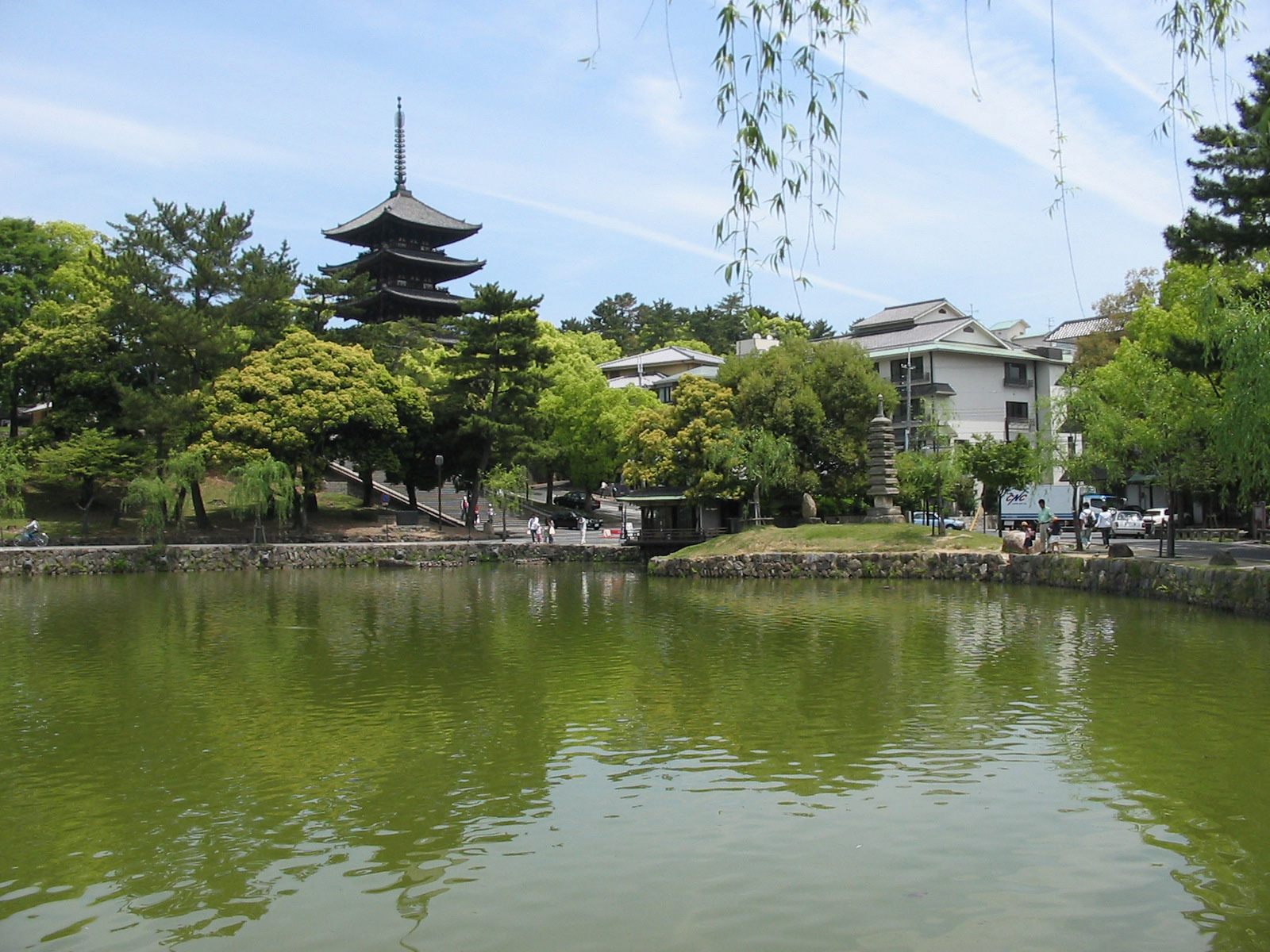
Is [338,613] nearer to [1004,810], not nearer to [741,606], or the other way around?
[741,606]

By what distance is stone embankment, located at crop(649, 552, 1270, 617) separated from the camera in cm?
2195

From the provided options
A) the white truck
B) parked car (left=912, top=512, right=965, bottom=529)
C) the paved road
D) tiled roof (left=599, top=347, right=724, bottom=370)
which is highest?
tiled roof (left=599, top=347, right=724, bottom=370)

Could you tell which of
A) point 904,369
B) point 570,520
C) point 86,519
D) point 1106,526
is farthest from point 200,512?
point 1106,526

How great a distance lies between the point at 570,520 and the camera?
61312 mm

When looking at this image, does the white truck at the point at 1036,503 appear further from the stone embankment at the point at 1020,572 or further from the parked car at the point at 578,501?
the parked car at the point at 578,501

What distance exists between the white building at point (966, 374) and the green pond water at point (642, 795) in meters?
40.3

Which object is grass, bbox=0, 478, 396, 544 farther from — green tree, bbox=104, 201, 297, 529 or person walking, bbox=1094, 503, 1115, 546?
person walking, bbox=1094, 503, 1115, 546

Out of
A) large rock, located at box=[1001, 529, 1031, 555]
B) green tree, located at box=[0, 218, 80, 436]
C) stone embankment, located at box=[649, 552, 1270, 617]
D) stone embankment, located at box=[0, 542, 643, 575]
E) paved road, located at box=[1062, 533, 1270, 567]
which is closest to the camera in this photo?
stone embankment, located at box=[649, 552, 1270, 617]

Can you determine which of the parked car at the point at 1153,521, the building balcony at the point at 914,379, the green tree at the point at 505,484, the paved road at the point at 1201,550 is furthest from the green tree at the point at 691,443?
the building balcony at the point at 914,379

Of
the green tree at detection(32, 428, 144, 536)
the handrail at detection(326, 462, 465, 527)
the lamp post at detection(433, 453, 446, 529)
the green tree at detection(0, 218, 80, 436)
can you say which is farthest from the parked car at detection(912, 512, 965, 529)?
the green tree at detection(0, 218, 80, 436)

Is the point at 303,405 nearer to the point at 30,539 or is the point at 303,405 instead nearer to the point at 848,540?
the point at 30,539

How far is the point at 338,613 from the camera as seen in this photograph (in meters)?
24.4

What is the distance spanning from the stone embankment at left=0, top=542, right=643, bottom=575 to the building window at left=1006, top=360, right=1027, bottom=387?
28.3 metres

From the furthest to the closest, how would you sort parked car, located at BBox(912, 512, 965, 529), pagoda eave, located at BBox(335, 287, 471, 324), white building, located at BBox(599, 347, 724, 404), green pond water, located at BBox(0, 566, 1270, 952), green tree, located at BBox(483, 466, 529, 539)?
white building, located at BBox(599, 347, 724, 404), pagoda eave, located at BBox(335, 287, 471, 324), green tree, located at BBox(483, 466, 529, 539), parked car, located at BBox(912, 512, 965, 529), green pond water, located at BBox(0, 566, 1270, 952)
